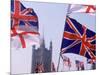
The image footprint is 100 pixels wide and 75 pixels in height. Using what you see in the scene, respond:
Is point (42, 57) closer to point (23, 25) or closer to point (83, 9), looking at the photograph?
point (23, 25)

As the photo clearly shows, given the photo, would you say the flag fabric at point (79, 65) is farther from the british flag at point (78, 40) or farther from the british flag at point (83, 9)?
the british flag at point (83, 9)

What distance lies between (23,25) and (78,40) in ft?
2.02

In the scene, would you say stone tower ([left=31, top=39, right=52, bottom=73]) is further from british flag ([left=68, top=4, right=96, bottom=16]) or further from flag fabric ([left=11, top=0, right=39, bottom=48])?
british flag ([left=68, top=4, right=96, bottom=16])

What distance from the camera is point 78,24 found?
2242 millimetres

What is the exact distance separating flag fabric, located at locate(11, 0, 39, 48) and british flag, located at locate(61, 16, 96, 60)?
326mm

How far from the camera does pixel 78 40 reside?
224 cm

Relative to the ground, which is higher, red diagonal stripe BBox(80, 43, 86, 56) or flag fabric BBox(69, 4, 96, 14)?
flag fabric BBox(69, 4, 96, 14)

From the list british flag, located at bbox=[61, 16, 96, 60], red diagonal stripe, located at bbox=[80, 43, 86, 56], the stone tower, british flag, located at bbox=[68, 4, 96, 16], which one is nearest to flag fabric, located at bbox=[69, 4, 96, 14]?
british flag, located at bbox=[68, 4, 96, 16]

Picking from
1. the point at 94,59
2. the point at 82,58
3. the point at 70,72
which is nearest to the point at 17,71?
the point at 70,72

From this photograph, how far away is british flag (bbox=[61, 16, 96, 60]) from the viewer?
2203mm

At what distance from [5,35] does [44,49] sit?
416 mm

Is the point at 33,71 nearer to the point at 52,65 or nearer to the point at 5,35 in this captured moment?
the point at 52,65

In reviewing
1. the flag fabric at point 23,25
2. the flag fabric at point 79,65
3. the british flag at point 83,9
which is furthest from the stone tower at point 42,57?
the british flag at point 83,9

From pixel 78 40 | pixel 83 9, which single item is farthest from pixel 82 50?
pixel 83 9
